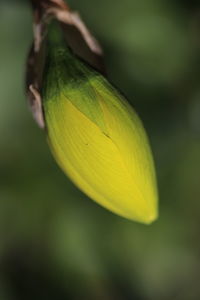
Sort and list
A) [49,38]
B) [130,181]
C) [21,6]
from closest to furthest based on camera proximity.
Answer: [130,181]
[49,38]
[21,6]

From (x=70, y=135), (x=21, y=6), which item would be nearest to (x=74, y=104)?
(x=70, y=135)

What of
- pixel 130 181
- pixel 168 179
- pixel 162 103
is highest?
pixel 130 181

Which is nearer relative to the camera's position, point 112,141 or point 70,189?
point 112,141

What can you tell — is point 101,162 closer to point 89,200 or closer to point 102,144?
point 102,144

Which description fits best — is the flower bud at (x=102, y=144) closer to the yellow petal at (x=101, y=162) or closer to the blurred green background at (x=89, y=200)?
the yellow petal at (x=101, y=162)

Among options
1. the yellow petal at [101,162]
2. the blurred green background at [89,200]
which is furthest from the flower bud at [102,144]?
the blurred green background at [89,200]

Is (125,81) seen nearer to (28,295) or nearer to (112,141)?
(28,295)
